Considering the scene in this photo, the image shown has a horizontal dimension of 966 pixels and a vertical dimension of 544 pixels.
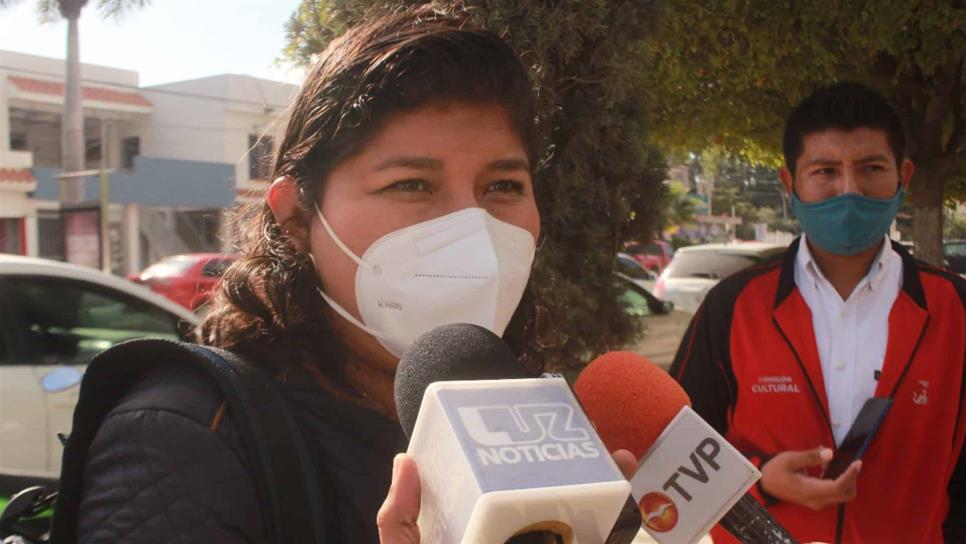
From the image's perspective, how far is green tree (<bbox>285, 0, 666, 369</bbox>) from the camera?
345 centimetres

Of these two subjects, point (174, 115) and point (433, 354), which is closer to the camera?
point (433, 354)

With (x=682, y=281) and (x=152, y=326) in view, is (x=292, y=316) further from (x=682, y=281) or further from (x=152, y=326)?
(x=682, y=281)

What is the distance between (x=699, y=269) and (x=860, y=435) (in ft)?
28.9

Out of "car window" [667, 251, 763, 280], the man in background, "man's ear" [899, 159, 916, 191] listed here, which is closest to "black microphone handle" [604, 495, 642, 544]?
Result: the man in background

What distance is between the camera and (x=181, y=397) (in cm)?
103

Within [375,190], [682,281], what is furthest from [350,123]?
[682,281]

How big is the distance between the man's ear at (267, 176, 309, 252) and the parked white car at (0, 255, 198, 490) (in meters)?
2.93

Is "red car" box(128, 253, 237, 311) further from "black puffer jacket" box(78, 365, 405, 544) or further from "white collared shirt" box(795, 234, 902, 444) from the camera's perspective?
"black puffer jacket" box(78, 365, 405, 544)

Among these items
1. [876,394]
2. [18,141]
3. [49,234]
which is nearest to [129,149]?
[18,141]

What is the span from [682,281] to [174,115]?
65.6ft

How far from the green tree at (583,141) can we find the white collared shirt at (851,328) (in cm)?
111

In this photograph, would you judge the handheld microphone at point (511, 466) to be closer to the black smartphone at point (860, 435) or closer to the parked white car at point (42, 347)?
the black smartphone at point (860, 435)

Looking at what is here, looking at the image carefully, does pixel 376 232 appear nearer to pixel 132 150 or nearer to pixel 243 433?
pixel 243 433

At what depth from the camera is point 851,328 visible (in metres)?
2.36
